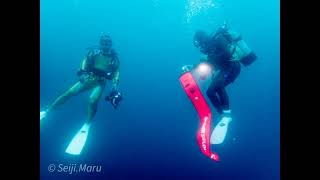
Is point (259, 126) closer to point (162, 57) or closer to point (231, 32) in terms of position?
point (231, 32)

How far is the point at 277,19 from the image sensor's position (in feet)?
13.4

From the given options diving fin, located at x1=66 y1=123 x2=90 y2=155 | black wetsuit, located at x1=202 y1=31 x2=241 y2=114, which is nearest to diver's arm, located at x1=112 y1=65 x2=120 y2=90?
diving fin, located at x1=66 y1=123 x2=90 y2=155

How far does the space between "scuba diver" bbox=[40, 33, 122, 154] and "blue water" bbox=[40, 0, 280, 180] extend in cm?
8

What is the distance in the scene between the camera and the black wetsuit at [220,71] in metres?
4.08

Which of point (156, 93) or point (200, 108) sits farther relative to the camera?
point (156, 93)

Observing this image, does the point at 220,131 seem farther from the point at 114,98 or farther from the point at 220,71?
the point at 114,98

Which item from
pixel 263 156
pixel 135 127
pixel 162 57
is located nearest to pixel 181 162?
pixel 135 127

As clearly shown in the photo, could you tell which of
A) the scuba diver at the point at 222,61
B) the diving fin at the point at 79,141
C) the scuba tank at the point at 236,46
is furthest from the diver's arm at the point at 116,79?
the scuba tank at the point at 236,46

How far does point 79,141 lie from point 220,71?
2.20 meters

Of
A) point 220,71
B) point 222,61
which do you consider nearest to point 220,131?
point 220,71

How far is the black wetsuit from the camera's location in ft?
13.4

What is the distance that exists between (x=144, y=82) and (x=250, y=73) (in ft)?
4.90

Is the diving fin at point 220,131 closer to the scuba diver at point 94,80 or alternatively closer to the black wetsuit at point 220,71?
the black wetsuit at point 220,71

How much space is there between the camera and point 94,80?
14.1ft
